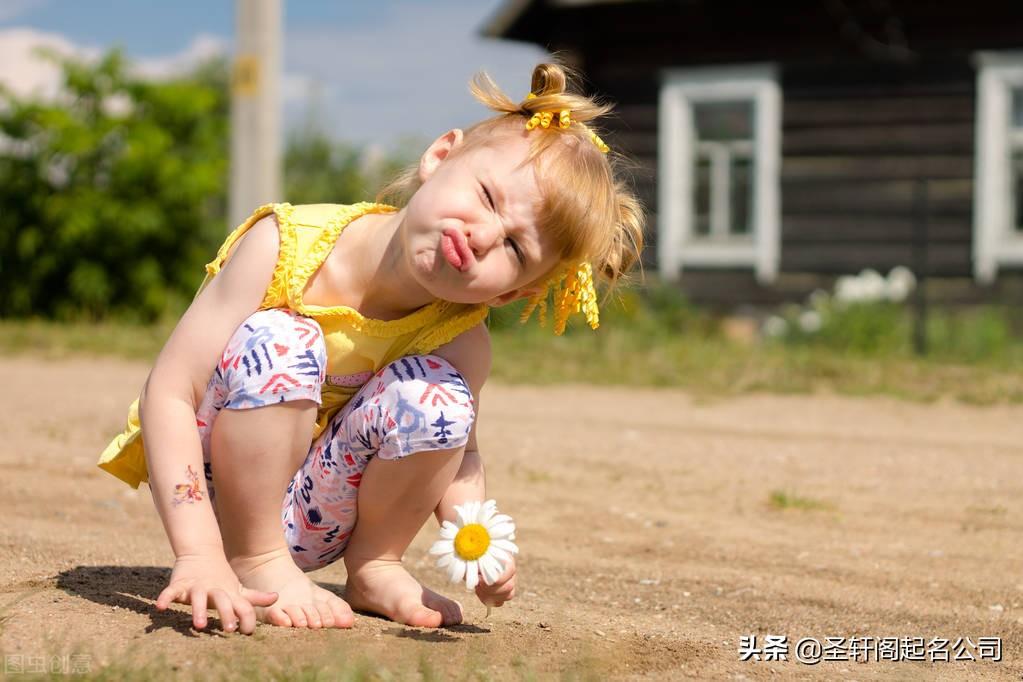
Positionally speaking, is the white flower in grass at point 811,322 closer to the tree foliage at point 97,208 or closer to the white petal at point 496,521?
the tree foliage at point 97,208

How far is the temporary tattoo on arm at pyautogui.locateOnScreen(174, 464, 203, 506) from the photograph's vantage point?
2.07 m

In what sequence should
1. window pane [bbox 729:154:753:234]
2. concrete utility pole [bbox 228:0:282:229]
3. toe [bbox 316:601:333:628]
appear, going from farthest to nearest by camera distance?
window pane [bbox 729:154:753:234], concrete utility pole [bbox 228:0:282:229], toe [bbox 316:601:333:628]

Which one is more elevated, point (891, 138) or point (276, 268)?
point (891, 138)

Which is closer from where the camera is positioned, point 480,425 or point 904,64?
point 480,425

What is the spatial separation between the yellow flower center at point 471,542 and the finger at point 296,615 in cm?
29

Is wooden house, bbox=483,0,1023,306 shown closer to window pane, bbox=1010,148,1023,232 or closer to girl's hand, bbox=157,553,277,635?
window pane, bbox=1010,148,1023,232

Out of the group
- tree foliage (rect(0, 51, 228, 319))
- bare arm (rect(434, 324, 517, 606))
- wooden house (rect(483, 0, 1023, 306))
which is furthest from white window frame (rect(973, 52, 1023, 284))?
bare arm (rect(434, 324, 517, 606))

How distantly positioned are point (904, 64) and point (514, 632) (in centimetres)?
841

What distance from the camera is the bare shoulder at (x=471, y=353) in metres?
2.29

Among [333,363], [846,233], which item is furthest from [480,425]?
[846,233]

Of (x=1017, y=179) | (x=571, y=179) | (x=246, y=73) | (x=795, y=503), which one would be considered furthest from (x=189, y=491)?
(x=1017, y=179)

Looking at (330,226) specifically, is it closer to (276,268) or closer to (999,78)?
(276,268)

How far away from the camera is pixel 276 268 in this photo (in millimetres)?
2209

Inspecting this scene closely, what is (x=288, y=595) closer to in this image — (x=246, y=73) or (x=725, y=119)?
(x=246, y=73)
